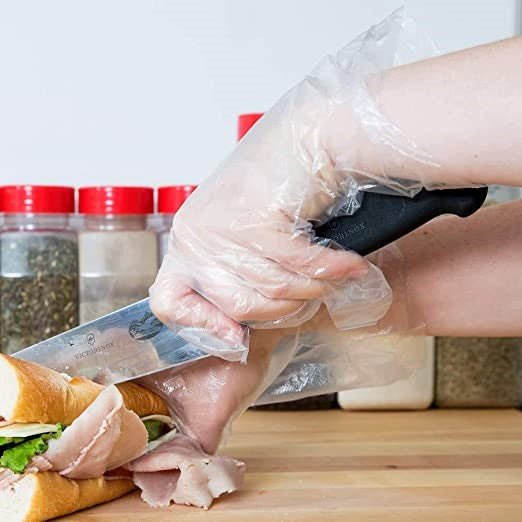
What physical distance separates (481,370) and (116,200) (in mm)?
682

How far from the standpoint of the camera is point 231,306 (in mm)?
919

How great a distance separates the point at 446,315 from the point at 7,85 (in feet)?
3.36

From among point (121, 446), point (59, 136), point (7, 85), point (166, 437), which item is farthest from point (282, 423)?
point (7, 85)

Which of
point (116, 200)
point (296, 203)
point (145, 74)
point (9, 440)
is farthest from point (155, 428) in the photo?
point (145, 74)

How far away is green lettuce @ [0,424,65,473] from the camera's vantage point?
94cm

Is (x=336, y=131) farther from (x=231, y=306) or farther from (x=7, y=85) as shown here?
(x=7, y=85)

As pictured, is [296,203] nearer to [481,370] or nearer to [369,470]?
[369,470]

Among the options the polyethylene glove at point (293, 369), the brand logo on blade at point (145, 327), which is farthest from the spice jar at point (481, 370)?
the brand logo on blade at point (145, 327)

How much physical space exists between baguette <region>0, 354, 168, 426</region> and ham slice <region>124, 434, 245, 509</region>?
0.35 ft

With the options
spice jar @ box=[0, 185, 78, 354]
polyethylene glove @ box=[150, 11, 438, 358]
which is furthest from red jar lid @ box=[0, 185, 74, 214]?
polyethylene glove @ box=[150, 11, 438, 358]

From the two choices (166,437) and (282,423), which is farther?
(282,423)

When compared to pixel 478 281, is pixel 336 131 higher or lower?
higher

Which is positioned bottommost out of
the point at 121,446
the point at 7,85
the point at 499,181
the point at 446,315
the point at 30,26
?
the point at 121,446

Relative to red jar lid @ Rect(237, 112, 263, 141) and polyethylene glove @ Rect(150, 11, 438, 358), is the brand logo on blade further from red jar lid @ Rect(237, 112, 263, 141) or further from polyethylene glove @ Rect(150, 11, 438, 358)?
red jar lid @ Rect(237, 112, 263, 141)
